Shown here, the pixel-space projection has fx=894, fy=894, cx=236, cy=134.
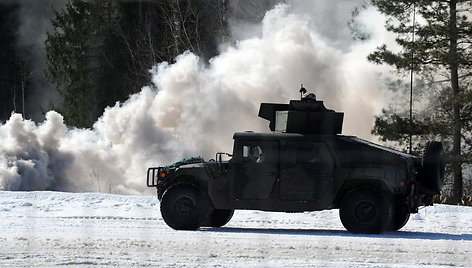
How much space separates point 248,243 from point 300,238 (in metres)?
1.18

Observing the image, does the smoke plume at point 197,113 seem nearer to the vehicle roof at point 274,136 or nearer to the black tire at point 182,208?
the vehicle roof at point 274,136

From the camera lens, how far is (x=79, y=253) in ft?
33.6

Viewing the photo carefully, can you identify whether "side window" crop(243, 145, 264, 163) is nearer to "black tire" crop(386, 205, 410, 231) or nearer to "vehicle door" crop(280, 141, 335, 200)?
"vehicle door" crop(280, 141, 335, 200)

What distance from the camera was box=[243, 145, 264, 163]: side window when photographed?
46.6 ft

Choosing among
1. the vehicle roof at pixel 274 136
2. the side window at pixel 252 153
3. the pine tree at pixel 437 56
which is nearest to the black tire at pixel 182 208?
the side window at pixel 252 153

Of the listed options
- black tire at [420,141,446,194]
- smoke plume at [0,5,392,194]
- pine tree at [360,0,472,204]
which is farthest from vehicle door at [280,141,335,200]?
smoke plume at [0,5,392,194]

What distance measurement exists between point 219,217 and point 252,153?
143cm

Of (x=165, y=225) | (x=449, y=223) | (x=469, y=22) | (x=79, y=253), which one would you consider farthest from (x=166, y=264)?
(x=469, y=22)

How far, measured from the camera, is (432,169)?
1417cm

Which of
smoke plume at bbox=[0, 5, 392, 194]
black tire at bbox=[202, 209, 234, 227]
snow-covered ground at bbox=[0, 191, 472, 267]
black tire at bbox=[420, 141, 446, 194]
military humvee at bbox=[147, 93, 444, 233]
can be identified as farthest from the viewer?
smoke plume at bbox=[0, 5, 392, 194]

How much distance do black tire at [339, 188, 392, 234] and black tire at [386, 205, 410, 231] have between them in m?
0.46

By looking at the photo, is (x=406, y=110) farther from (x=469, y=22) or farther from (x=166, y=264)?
(x=166, y=264)

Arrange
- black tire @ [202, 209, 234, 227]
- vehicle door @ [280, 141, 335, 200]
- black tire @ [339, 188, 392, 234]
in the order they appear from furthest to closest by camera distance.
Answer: black tire @ [202, 209, 234, 227] → vehicle door @ [280, 141, 335, 200] → black tire @ [339, 188, 392, 234]

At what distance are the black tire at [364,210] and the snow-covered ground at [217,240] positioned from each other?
0.22 m
